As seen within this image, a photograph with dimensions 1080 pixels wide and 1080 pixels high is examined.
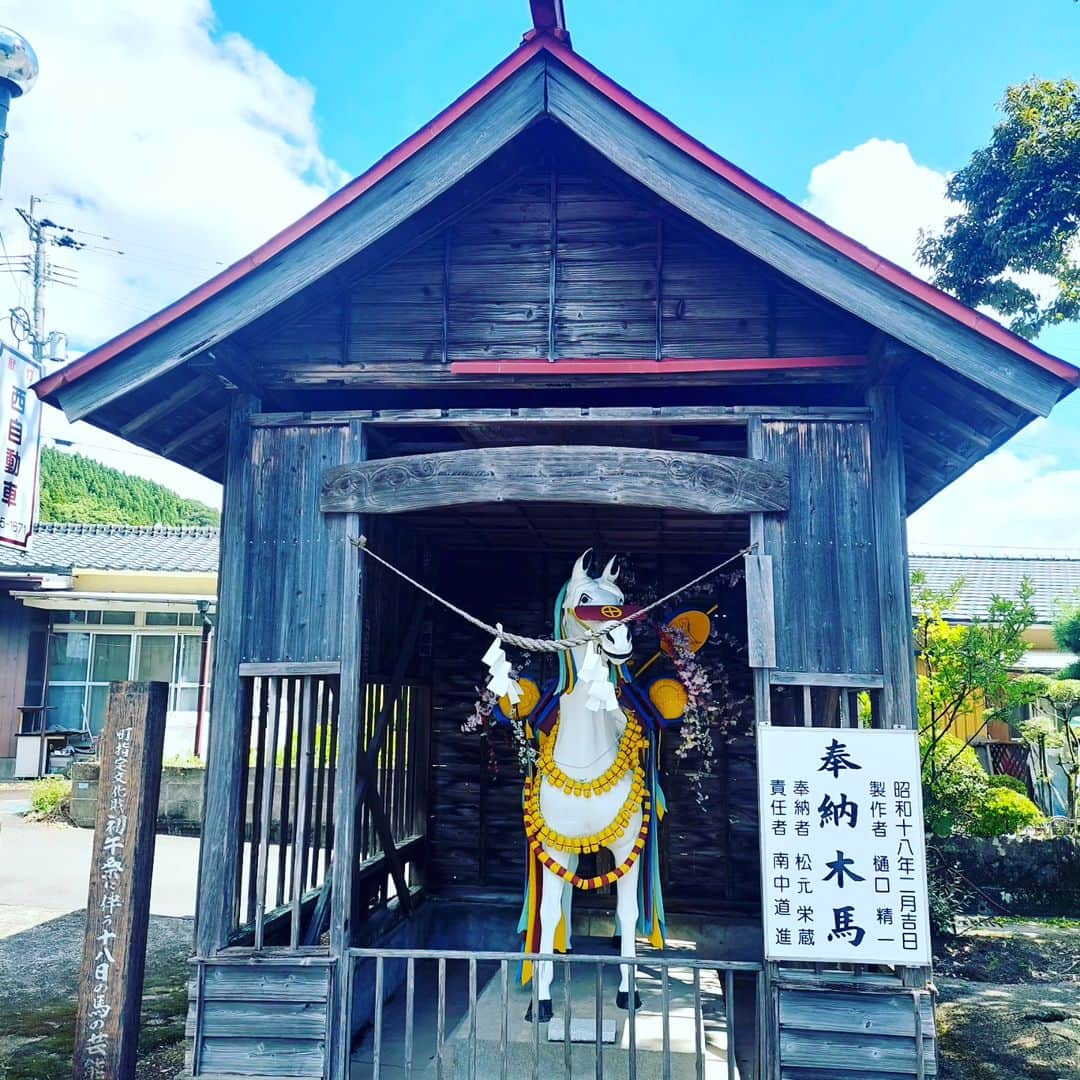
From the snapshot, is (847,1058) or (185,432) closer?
(847,1058)

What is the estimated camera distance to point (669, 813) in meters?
8.01

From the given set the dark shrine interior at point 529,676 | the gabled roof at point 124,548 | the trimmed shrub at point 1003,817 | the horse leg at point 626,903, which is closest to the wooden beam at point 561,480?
the dark shrine interior at point 529,676

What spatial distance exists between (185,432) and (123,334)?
1.13 m

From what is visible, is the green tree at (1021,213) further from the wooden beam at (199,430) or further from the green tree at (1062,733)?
the wooden beam at (199,430)

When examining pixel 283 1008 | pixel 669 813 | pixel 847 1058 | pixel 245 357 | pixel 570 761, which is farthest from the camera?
pixel 669 813

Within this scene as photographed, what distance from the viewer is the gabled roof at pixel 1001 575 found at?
852 inches

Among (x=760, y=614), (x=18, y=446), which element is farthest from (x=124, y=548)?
(x=760, y=614)

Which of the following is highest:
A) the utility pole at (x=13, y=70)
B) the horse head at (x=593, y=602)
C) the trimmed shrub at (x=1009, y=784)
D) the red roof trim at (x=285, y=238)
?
the utility pole at (x=13, y=70)

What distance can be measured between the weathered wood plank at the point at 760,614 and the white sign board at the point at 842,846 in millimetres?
365

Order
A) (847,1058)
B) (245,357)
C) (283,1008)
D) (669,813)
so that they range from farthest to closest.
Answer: (669,813), (245,357), (283,1008), (847,1058)

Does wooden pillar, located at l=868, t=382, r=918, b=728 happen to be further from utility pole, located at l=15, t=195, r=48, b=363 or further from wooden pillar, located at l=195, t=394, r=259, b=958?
utility pole, located at l=15, t=195, r=48, b=363

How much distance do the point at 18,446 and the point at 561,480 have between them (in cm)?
499

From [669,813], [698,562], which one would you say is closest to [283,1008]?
[669,813]

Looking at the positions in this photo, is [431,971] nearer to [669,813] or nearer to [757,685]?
[669,813]
